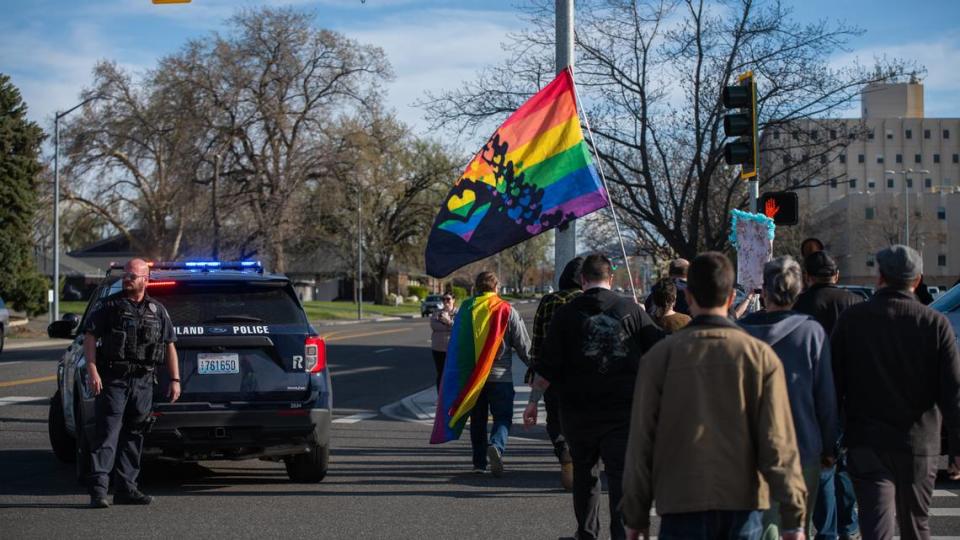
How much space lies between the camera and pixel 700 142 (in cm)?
2061

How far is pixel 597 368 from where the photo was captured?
21.7ft

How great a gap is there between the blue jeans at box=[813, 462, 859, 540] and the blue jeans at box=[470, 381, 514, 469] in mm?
3570

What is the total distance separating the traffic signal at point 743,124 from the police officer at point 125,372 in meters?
6.24

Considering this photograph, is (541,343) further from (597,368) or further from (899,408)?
(899,408)

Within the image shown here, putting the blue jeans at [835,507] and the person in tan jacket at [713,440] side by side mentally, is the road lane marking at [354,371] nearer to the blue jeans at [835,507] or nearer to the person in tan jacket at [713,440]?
the blue jeans at [835,507]

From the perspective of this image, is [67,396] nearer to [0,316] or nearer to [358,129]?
[0,316]

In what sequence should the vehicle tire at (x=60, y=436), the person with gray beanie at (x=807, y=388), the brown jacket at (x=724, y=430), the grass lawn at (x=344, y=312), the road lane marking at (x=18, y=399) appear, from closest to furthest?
the brown jacket at (x=724, y=430) → the person with gray beanie at (x=807, y=388) → the vehicle tire at (x=60, y=436) → the road lane marking at (x=18, y=399) → the grass lawn at (x=344, y=312)

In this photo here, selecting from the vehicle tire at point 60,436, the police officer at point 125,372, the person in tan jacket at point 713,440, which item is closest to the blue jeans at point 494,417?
the police officer at point 125,372

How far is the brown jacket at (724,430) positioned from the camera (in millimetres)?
4191

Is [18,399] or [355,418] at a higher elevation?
[18,399]

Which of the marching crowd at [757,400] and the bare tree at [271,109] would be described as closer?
the marching crowd at [757,400]

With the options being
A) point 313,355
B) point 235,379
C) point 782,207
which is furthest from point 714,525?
point 782,207

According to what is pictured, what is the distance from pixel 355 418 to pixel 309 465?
610 centimetres

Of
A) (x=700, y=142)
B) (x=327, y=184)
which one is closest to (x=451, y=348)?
(x=700, y=142)
